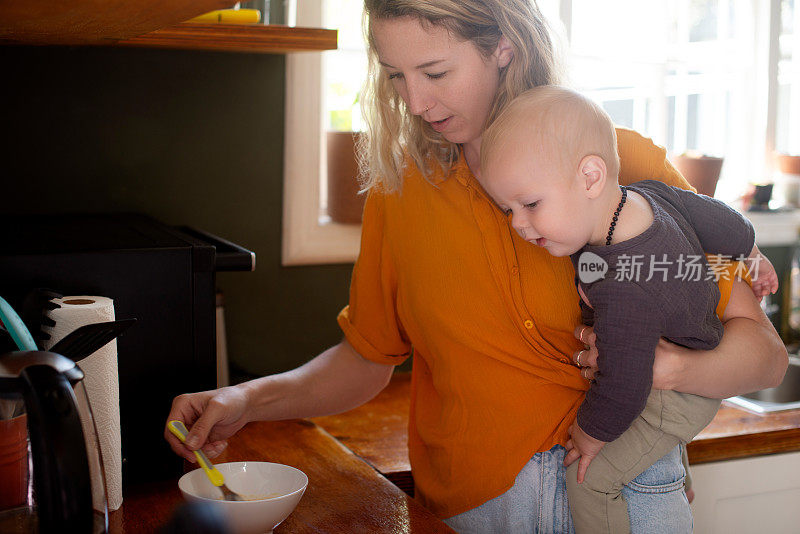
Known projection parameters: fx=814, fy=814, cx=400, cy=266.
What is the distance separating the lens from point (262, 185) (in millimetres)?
1860

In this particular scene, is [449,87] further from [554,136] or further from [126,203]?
[126,203]

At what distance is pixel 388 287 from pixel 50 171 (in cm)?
79

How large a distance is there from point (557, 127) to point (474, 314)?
316 millimetres

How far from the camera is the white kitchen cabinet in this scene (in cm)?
173

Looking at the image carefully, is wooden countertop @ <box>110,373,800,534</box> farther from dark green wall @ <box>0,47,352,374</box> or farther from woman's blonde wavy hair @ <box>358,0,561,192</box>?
woman's blonde wavy hair @ <box>358,0,561,192</box>

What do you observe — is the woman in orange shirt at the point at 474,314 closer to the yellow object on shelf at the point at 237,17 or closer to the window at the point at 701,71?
the yellow object on shelf at the point at 237,17

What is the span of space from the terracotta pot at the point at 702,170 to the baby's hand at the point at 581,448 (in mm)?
1419

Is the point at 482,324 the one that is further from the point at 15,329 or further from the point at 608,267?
the point at 15,329

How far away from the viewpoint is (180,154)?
1765 mm

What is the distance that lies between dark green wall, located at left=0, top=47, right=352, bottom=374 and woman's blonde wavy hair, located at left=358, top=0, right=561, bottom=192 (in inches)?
18.8

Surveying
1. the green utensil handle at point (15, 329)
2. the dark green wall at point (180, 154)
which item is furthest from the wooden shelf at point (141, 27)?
the green utensil handle at point (15, 329)

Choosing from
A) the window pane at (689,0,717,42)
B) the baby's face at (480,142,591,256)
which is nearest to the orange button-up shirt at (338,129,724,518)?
the baby's face at (480,142,591,256)

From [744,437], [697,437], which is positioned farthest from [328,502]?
[744,437]

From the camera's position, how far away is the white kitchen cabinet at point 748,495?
5.66 feet
